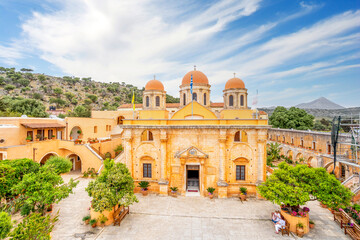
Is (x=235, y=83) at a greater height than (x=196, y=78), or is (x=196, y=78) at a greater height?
(x=196, y=78)

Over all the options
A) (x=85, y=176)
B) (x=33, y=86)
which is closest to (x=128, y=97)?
(x=33, y=86)

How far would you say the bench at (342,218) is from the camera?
1112cm

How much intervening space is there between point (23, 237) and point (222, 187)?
13.2 metres

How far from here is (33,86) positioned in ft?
217

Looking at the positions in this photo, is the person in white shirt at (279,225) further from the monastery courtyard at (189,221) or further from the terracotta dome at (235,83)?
the terracotta dome at (235,83)

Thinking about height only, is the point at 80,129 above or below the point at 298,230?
above

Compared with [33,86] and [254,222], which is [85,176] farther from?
[33,86]

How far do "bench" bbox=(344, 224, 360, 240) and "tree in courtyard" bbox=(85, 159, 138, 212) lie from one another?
13.4 m

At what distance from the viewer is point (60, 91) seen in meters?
64.5

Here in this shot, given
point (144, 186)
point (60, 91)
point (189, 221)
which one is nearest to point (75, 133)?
point (144, 186)

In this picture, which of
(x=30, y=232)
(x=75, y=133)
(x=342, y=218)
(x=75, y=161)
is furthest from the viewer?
(x=75, y=133)

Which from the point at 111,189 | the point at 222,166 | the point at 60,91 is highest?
the point at 60,91

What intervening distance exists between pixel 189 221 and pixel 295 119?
3809 cm

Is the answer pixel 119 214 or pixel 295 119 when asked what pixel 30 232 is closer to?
pixel 119 214
